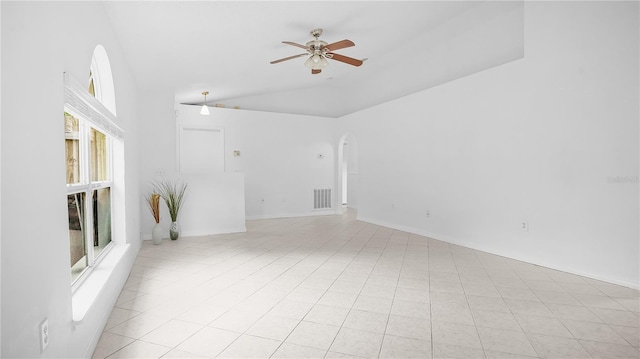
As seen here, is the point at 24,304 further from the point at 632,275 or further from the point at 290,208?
the point at 290,208

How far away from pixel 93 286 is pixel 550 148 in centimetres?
460

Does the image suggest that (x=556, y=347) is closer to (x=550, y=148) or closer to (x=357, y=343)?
(x=357, y=343)

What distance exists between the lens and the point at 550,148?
3.76 m

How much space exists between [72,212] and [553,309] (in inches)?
143

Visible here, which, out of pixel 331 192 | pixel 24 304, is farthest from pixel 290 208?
pixel 24 304

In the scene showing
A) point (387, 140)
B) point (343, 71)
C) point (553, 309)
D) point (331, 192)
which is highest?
point (343, 71)

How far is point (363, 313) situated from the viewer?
2.56 metres

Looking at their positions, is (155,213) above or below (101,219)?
below

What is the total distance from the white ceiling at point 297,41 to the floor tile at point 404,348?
3.09 m

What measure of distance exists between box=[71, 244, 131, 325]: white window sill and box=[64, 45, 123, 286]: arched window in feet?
0.18

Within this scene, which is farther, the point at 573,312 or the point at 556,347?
the point at 573,312

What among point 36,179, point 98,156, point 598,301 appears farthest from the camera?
point 98,156

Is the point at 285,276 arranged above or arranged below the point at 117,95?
below

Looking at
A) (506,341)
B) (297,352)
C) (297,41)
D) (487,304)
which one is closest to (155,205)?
(297,41)
